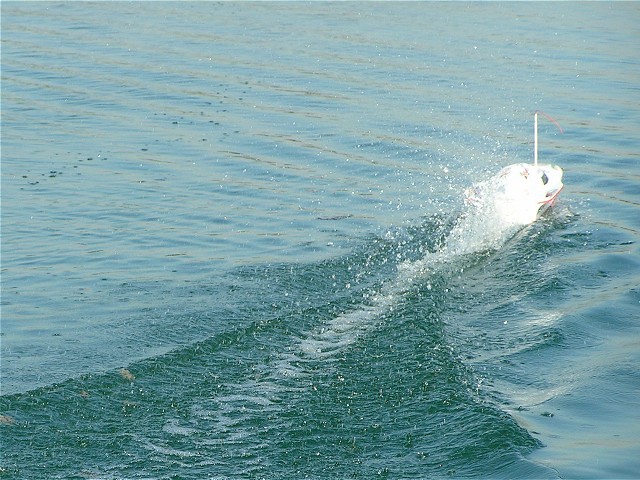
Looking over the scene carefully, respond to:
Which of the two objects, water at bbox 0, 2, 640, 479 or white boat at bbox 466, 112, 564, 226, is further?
white boat at bbox 466, 112, 564, 226

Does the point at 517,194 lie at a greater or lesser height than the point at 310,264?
greater

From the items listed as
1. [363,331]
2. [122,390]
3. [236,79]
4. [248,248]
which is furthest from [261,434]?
[236,79]

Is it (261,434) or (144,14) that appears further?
(144,14)

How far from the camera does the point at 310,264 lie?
52.6ft

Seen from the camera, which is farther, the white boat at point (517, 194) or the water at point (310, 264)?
the white boat at point (517, 194)

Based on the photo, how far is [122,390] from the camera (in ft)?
38.3

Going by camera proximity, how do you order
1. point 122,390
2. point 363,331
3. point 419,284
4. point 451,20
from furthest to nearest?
point 451,20
point 419,284
point 363,331
point 122,390

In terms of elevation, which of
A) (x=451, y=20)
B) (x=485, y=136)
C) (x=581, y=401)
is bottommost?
(x=581, y=401)

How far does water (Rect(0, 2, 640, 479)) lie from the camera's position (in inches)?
423

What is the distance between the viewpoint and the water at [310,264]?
1075 centimetres

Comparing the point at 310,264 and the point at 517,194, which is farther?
the point at 517,194

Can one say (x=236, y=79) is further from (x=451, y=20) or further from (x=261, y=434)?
(x=261, y=434)

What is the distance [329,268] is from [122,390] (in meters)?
5.00

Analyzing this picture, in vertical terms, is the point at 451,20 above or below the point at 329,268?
above
